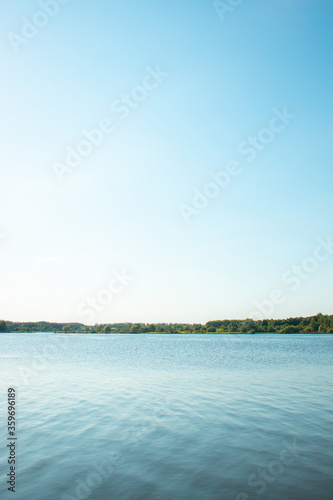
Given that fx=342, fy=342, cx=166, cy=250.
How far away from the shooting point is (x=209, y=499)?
8.65 meters

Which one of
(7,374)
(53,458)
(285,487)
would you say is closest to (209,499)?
(285,487)

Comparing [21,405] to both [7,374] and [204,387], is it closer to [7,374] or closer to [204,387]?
[204,387]

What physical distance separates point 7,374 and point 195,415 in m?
22.6

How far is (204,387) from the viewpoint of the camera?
25047 mm

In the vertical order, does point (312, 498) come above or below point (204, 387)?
above

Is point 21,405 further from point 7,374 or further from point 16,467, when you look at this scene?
point 7,374

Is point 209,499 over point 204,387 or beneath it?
over

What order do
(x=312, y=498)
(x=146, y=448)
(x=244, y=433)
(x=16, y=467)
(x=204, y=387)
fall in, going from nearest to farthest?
1. (x=312, y=498)
2. (x=16, y=467)
3. (x=146, y=448)
4. (x=244, y=433)
5. (x=204, y=387)

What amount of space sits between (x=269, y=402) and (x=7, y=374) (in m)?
24.5

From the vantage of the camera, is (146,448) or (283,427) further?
(283,427)

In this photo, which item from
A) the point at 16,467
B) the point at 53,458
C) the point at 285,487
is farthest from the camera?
the point at 53,458

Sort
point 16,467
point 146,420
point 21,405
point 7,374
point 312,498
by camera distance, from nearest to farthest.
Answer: point 312,498 → point 16,467 → point 146,420 → point 21,405 → point 7,374

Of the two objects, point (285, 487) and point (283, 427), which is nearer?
point (285, 487)

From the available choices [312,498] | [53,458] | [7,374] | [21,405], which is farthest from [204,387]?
[7,374]
